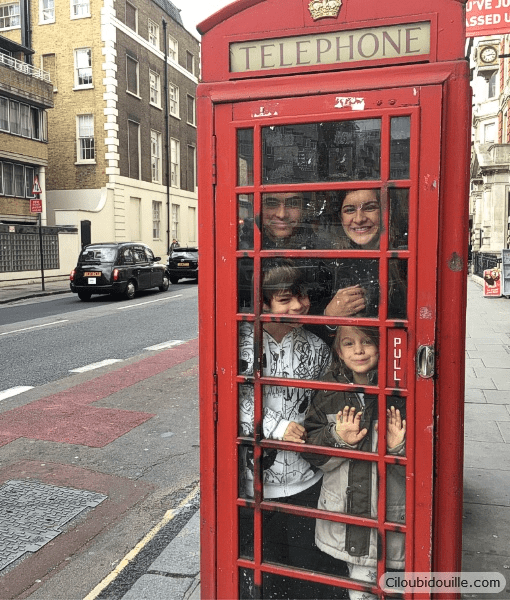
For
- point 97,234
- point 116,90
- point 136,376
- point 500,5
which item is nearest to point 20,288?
point 97,234

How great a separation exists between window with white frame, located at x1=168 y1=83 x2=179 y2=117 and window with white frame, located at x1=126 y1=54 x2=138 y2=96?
4038mm

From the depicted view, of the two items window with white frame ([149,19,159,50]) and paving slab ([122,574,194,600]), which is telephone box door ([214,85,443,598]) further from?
window with white frame ([149,19,159,50])

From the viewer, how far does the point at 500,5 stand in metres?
7.39

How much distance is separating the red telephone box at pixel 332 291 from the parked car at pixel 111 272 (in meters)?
16.5

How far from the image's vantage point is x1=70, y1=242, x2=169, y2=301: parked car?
18.5m

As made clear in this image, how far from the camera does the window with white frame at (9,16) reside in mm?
32344

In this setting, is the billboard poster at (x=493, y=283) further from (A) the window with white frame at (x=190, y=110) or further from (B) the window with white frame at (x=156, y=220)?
(A) the window with white frame at (x=190, y=110)

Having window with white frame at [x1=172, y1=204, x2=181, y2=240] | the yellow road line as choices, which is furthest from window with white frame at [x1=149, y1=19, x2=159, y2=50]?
the yellow road line

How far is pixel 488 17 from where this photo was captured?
24.3 feet

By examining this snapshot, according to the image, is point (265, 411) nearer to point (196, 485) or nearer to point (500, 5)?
point (196, 485)

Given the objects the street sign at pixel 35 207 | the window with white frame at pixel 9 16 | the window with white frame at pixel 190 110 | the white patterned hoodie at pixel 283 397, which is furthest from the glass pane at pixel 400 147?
the window with white frame at pixel 190 110

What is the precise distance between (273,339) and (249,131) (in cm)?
85

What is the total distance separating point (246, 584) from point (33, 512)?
2.06 meters

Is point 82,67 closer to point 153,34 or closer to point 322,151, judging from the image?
point 153,34
